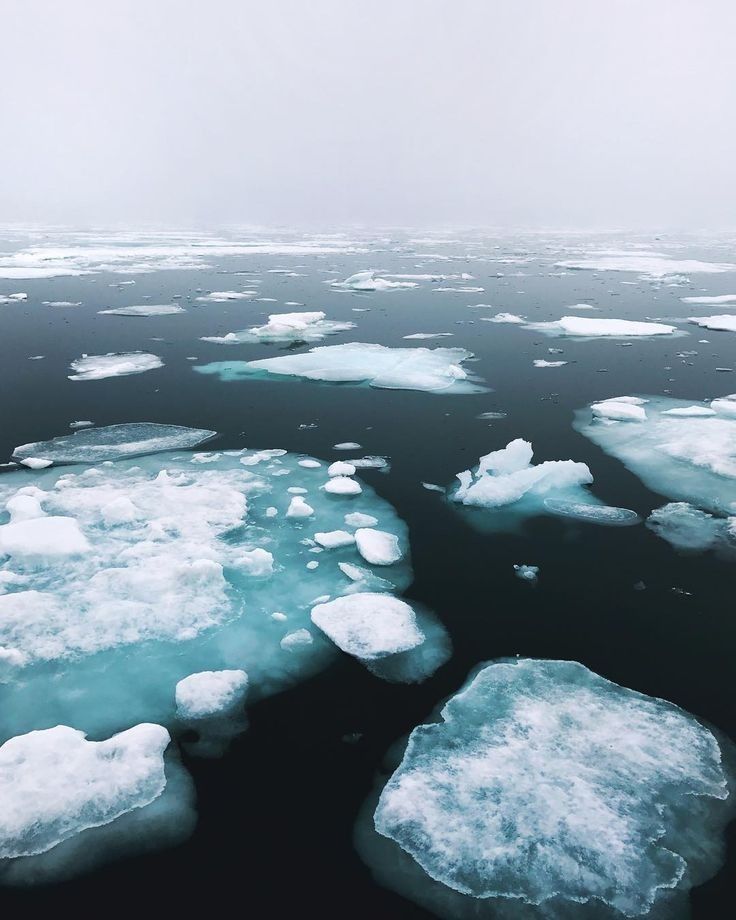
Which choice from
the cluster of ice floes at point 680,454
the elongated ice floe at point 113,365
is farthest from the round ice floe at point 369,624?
the elongated ice floe at point 113,365

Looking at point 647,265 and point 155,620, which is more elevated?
point 155,620

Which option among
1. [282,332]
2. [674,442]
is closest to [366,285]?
[282,332]

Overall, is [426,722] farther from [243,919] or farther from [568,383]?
[568,383]

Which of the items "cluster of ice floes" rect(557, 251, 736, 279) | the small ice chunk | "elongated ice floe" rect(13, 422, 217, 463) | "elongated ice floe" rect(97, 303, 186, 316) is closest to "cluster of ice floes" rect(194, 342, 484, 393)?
"elongated ice floe" rect(13, 422, 217, 463)

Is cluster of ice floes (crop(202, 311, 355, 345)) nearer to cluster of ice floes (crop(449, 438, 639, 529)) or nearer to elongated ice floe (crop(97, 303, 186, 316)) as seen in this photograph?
elongated ice floe (crop(97, 303, 186, 316))

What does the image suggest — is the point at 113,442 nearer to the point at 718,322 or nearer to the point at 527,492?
the point at 527,492

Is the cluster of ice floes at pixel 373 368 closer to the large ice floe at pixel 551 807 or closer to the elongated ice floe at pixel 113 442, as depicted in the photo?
the elongated ice floe at pixel 113 442
